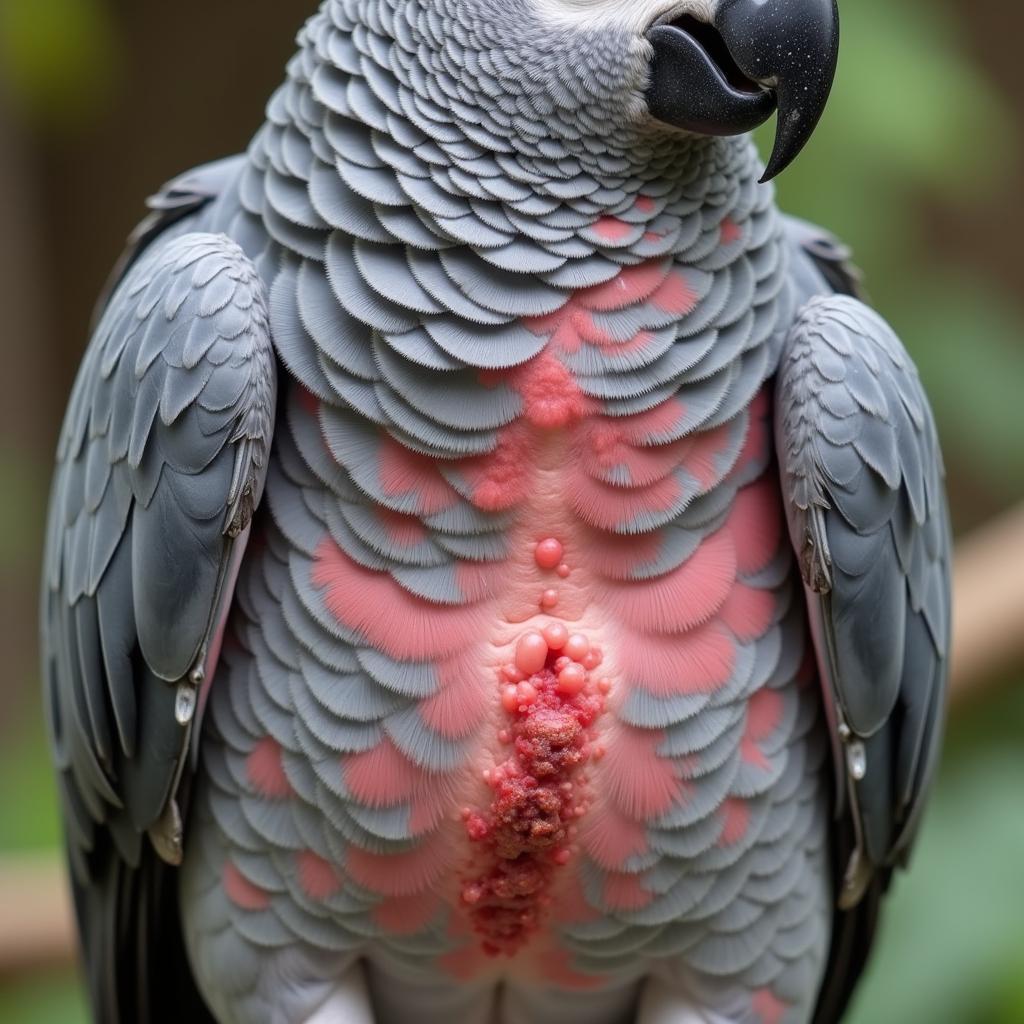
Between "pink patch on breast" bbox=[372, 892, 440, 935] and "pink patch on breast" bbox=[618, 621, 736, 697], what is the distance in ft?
1.00

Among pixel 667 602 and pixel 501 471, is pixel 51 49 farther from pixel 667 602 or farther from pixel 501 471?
pixel 667 602

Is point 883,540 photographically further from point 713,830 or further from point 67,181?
point 67,181

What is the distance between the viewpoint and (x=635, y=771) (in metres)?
1.39

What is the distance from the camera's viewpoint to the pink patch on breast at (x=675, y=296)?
135 centimetres

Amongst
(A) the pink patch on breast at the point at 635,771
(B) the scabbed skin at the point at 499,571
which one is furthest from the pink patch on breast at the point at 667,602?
(A) the pink patch on breast at the point at 635,771

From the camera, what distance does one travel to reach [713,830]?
1.43 m

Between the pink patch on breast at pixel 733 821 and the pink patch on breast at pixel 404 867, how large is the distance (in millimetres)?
279

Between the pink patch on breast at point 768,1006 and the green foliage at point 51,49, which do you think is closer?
the pink patch on breast at point 768,1006

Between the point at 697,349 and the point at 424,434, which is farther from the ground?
the point at 697,349

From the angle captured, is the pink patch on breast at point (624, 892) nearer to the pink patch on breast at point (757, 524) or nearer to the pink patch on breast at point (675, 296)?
the pink patch on breast at point (757, 524)

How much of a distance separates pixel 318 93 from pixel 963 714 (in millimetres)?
1851

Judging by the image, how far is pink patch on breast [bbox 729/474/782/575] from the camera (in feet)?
4.74

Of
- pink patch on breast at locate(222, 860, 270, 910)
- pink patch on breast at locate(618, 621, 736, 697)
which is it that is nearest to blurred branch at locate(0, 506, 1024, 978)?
pink patch on breast at locate(222, 860, 270, 910)

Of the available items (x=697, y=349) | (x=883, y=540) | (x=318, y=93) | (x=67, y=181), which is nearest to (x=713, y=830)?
(x=883, y=540)
